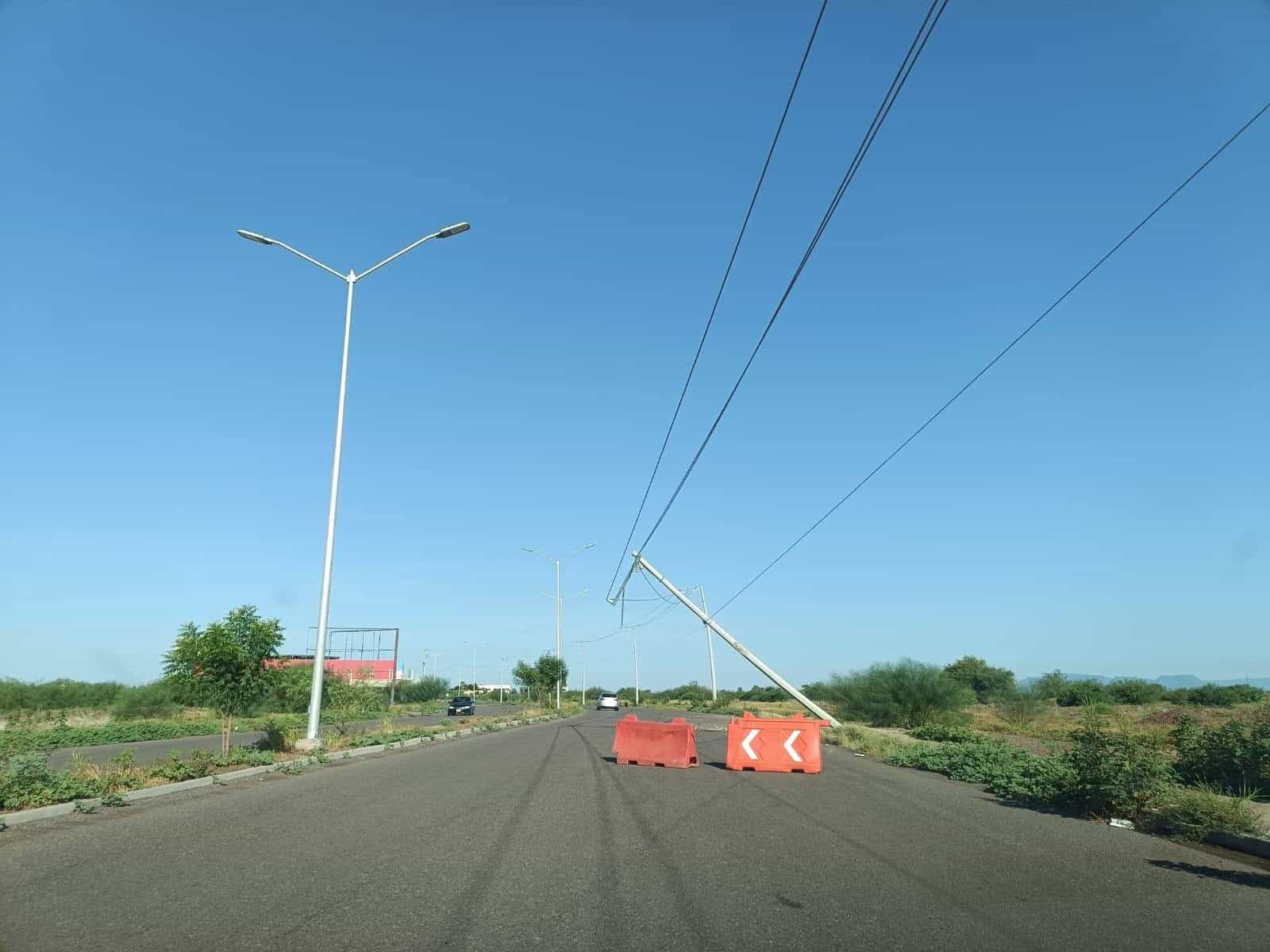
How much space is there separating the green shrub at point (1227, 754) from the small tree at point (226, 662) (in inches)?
717

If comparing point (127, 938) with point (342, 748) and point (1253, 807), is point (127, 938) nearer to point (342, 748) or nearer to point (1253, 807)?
point (1253, 807)

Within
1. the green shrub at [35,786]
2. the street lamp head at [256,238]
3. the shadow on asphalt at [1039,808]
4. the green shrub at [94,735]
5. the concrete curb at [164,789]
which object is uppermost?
the street lamp head at [256,238]

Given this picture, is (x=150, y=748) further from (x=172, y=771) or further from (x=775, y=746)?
(x=775, y=746)

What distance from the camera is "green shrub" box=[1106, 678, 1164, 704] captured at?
61531 millimetres

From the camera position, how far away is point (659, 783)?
1702cm

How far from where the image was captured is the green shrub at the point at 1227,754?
1459cm

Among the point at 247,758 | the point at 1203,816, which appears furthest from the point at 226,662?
the point at 1203,816

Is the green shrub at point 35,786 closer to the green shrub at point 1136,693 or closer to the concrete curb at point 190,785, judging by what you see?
the concrete curb at point 190,785

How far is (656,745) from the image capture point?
71.1ft

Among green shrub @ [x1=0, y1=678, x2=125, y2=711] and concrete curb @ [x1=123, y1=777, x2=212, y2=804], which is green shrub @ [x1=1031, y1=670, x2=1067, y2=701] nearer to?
concrete curb @ [x1=123, y1=777, x2=212, y2=804]

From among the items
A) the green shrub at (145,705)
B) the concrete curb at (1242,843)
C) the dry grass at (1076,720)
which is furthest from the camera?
the green shrub at (145,705)

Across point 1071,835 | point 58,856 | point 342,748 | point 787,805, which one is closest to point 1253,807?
point 1071,835

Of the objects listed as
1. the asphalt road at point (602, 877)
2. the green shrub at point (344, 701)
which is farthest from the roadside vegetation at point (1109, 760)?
the green shrub at point (344, 701)

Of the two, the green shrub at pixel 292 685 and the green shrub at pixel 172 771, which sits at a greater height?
the green shrub at pixel 292 685
